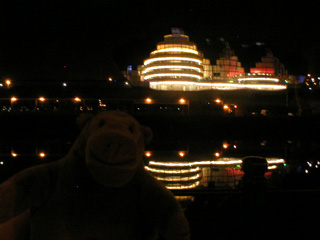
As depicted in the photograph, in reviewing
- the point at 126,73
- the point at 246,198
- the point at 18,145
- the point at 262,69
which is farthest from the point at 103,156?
the point at 262,69

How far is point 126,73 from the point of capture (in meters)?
14.9

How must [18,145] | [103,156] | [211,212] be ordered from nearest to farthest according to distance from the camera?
[103,156]
[211,212]
[18,145]

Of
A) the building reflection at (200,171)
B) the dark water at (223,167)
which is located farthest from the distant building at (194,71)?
the building reflection at (200,171)

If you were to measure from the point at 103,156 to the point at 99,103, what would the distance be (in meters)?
11.3

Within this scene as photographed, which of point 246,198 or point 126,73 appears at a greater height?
point 126,73

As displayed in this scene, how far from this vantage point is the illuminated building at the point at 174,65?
13.8m

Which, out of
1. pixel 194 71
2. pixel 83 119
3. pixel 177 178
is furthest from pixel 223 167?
pixel 194 71

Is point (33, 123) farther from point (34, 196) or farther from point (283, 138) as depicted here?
point (283, 138)

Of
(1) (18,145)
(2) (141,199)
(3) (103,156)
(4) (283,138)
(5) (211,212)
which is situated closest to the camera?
(3) (103,156)

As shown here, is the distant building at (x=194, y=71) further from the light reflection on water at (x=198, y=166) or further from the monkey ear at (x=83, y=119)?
the monkey ear at (x=83, y=119)

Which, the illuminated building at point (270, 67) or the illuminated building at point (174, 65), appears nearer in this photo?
the illuminated building at point (174, 65)

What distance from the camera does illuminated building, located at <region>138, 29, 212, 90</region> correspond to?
13.8m

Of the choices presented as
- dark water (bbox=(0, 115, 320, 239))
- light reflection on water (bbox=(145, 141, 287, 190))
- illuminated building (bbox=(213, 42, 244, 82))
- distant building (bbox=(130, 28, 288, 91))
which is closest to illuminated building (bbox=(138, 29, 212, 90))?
distant building (bbox=(130, 28, 288, 91))

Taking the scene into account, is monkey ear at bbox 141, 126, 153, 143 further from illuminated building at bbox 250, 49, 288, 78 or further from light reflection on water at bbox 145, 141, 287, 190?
illuminated building at bbox 250, 49, 288, 78
